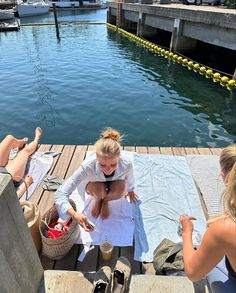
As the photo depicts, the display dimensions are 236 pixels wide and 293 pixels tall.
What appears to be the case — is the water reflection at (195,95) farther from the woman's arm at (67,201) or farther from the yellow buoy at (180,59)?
the woman's arm at (67,201)

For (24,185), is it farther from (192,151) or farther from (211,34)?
(211,34)

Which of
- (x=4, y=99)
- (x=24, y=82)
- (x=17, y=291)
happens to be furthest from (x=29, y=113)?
(x=17, y=291)

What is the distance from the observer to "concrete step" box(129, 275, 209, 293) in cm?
236

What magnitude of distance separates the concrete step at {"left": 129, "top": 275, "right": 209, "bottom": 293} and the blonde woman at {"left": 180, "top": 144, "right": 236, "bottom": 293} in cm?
45

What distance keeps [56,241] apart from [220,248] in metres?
1.71

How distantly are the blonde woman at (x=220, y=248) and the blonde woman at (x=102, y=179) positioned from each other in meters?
1.11

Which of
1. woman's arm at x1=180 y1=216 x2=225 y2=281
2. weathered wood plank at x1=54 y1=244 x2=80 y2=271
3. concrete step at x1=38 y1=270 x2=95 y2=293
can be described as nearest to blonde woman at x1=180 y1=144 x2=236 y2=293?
woman's arm at x1=180 y1=216 x2=225 y2=281

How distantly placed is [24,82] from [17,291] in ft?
34.9

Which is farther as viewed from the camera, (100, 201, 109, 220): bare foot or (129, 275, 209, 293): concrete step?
(100, 201, 109, 220): bare foot

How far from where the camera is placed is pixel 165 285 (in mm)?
2389

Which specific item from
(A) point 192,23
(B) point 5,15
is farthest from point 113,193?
(B) point 5,15

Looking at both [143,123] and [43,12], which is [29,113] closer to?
[143,123]

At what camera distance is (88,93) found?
32.6 feet

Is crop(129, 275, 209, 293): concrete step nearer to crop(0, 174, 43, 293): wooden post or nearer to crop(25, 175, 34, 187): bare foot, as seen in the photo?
crop(0, 174, 43, 293): wooden post
